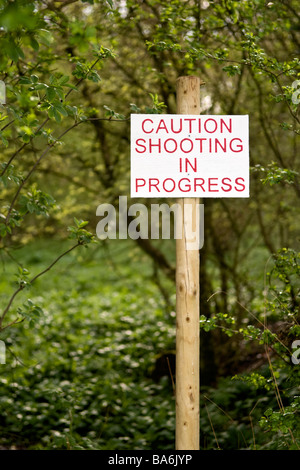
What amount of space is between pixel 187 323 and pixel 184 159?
809mm

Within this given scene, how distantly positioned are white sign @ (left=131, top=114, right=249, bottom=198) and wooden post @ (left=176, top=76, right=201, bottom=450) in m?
0.08

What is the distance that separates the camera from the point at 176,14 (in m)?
3.72

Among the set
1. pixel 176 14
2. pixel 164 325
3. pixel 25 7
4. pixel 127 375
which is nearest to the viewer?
pixel 25 7

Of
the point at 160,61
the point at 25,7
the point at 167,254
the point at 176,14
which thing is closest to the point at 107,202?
the point at 167,254

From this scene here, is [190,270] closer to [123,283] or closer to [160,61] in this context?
[160,61]

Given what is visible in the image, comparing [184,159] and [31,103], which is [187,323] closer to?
[184,159]

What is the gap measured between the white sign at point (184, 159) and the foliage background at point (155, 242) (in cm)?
38

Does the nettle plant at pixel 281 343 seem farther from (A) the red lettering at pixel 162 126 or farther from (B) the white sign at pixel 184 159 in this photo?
(A) the red lettering at pixel 162 126

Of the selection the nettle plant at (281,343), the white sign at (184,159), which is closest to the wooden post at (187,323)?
the white sign at (184,159)

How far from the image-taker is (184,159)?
8.25ft

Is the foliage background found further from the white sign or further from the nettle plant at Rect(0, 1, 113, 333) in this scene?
the white sign

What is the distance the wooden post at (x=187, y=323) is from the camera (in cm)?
250
